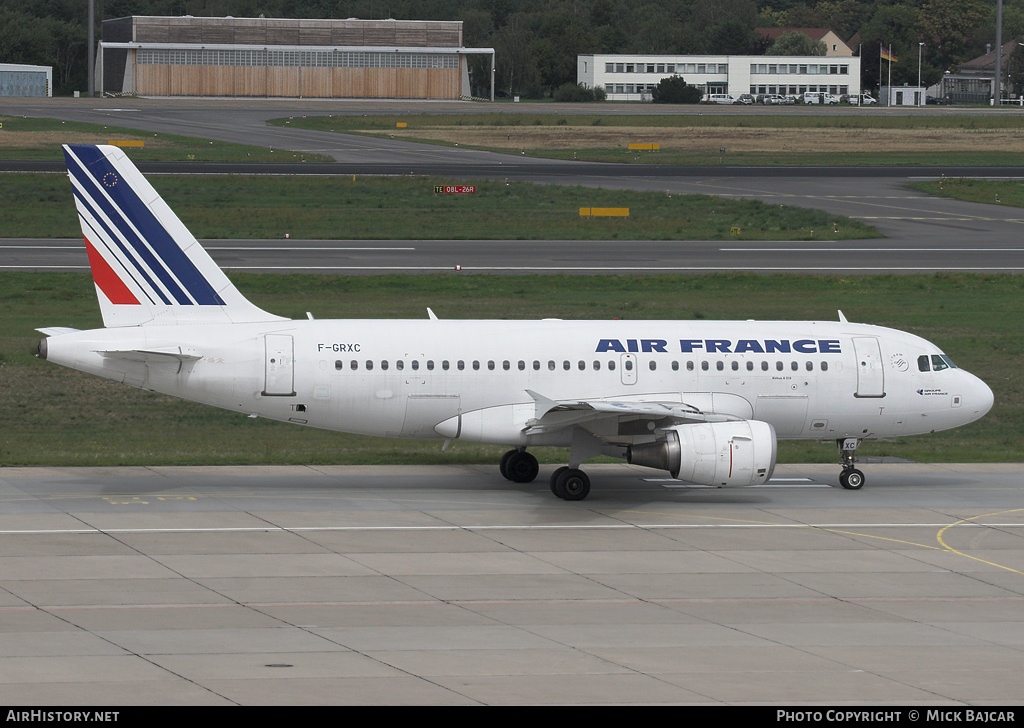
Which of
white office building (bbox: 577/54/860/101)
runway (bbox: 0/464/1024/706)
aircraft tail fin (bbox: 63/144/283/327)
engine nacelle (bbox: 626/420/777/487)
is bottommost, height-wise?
runway (bbox: 0/464/1024/706)

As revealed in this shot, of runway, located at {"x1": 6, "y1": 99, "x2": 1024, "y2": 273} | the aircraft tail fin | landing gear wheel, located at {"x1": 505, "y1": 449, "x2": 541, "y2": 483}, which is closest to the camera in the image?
the aircraft tail fin

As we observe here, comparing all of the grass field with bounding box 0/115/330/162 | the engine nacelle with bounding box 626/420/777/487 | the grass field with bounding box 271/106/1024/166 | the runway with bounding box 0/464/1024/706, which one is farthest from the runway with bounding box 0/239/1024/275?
the grass field with bounding box 271/106/1024/166

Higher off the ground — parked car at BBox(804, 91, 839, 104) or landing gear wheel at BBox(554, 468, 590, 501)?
parked car at BBox(804, 91, 839, 104)

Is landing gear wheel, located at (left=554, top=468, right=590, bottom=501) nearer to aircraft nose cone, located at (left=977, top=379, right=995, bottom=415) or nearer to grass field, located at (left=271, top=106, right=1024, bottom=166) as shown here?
aircraft nose cone, located at (left=977, top=379, right=995, bottom=415)

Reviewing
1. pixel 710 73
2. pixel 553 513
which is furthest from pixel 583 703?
pixel 710 73

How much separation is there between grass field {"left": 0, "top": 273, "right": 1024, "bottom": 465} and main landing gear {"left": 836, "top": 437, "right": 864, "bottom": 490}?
377cm

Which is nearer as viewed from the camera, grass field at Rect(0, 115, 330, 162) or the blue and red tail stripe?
the blue and red tail stripe

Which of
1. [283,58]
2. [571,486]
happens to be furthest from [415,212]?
[283,58]

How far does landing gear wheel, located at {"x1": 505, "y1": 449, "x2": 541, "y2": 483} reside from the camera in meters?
32.2

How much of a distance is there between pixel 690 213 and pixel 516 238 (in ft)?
42.5

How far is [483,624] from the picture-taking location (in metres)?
21.3

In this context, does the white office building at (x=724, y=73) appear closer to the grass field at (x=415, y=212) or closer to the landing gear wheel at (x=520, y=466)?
the grass field at (x=415, y=212)

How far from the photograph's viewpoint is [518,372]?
3069 cm

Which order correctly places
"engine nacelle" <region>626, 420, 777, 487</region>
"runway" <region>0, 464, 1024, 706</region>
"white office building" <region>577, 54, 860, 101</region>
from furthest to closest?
1. "white office building" <region>577, 54, 860, 101</region>
2. "engine nacelle" <region>626, 420, 777, 487</region>
3. "runway" <region>0, 464, 1024, 706</region>
